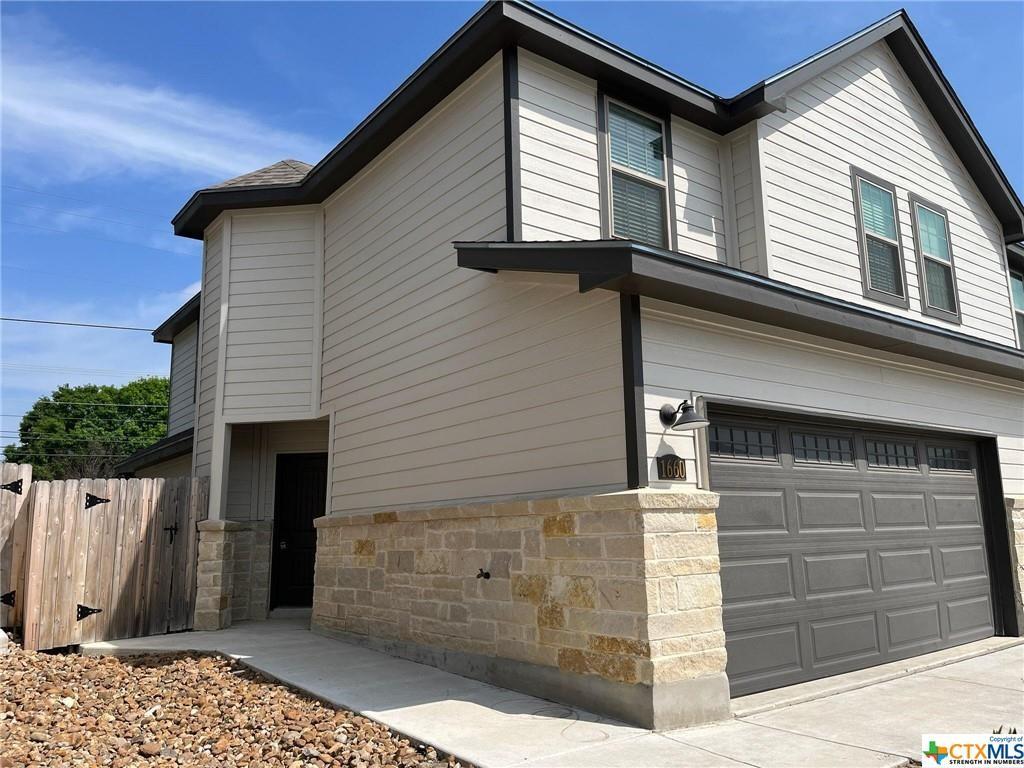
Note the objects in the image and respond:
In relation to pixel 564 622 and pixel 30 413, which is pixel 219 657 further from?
pixel 30 413

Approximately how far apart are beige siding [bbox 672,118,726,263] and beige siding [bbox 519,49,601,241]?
1.22 m

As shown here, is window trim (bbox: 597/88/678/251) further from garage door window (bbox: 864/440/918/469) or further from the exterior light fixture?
garage door window (bbox: 864/440/918/469)

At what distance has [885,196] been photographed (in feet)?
31.7

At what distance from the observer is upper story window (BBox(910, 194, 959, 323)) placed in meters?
9.76

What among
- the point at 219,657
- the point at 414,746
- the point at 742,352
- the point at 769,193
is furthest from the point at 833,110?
the point at 219,657

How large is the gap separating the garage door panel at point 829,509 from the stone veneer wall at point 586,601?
1.64 meters

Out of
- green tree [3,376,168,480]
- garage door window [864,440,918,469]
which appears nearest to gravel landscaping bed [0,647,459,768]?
garage door window [864,440,918,469]

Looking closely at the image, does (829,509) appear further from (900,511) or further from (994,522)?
(994,522)

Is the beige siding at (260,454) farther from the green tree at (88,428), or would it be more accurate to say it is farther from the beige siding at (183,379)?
the green tree at (88,428)

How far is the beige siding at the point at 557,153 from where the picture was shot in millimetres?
6867

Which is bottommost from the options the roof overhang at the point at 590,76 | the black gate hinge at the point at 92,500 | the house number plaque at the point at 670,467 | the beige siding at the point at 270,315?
the black gate hinge at the point at 92,500

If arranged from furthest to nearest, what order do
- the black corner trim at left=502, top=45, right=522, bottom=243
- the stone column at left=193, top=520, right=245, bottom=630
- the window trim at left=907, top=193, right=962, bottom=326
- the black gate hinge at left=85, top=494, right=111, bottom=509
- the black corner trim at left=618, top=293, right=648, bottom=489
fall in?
the window trim at left=907, top=193, right=962, bottom=326 → the stone column at left=193, top=520, right=245, bottom=630 → the black gate hinge at left=85, top=494, right=111, bottom=509 → the black corner trim at left=502, top=45, right=522, bottom=243 → the black corner trim at left=618, top=293, right=648, bottom=489

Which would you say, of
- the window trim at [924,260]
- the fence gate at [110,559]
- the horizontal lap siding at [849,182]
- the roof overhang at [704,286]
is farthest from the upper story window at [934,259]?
the fence gate at [110,559]

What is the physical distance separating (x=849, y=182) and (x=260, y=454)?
902 centimetres
